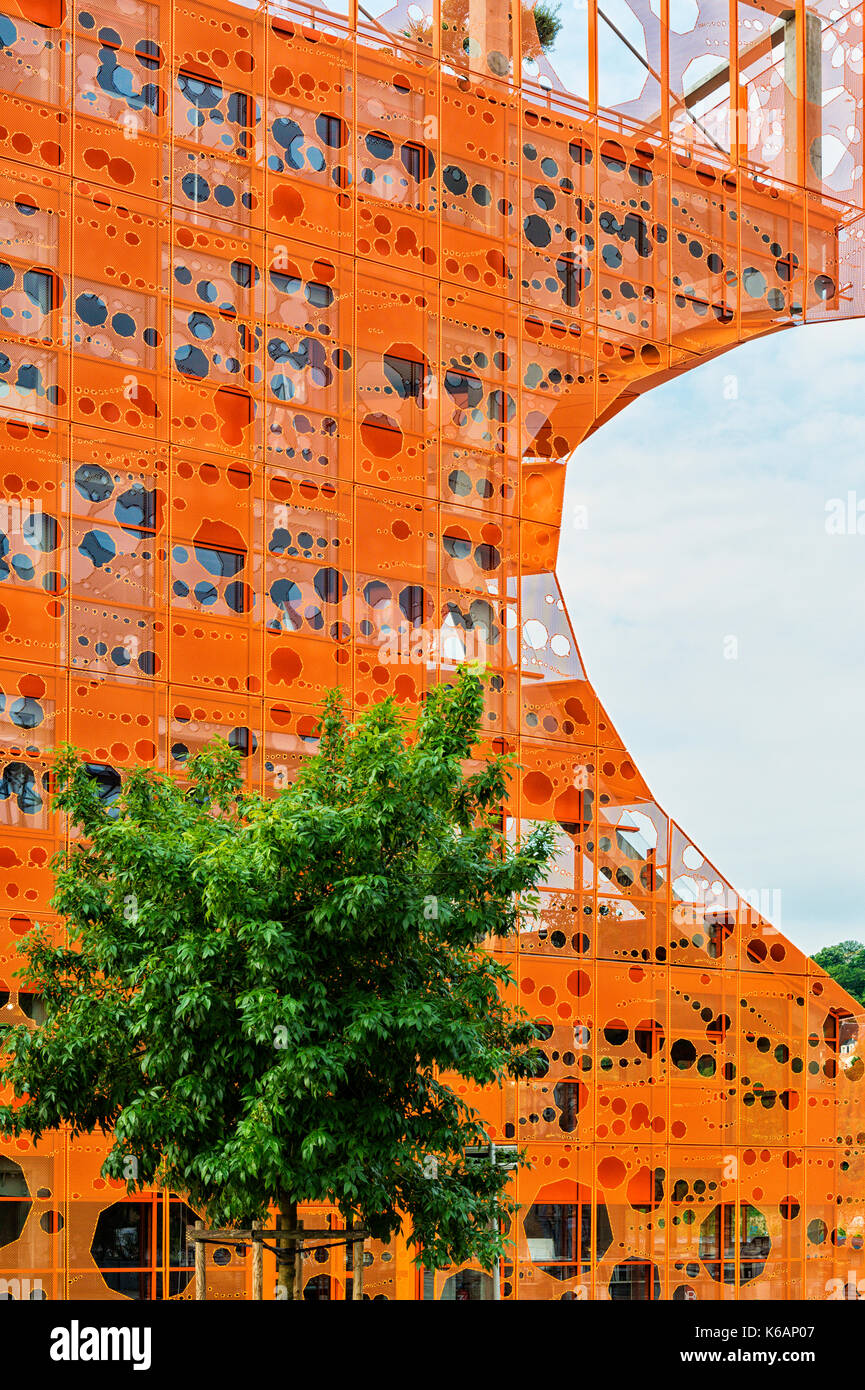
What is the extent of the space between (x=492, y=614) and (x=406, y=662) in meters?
1.45

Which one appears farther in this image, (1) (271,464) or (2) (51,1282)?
(1) (271,464)

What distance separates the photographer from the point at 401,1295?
1878 centimetres

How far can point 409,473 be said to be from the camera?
20.5 m

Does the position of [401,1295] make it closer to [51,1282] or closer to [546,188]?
[51,1282]

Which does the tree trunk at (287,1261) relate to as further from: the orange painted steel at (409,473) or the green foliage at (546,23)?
the green foliage at (546,23)

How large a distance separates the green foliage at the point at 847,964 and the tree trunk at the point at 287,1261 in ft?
162

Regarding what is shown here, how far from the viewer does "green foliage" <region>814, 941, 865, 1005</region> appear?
61.4m

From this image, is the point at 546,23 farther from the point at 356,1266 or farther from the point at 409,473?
the point at 356,1266

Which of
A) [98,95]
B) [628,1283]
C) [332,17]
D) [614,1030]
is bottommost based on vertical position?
[628,1283]

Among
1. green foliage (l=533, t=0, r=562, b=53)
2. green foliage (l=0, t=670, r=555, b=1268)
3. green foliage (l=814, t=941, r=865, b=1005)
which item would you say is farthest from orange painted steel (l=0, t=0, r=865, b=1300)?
green foliage (l=814, t=941, r=865, b=1005)

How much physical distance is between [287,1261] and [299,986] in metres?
2.07

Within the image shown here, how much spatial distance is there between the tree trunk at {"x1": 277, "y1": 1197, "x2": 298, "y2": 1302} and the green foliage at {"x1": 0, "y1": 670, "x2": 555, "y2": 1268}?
0.38 feet

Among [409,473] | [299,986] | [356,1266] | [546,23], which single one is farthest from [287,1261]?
[546,23]
